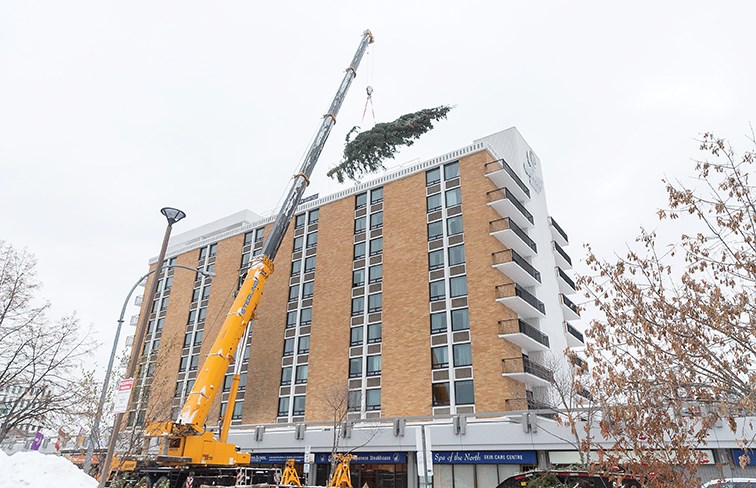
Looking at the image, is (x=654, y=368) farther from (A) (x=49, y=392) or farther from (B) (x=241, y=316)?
(A) (x=49, y=392)

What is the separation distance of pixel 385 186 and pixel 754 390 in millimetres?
36180

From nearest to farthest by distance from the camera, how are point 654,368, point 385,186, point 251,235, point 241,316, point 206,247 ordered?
point 654,368 → point 241,316 → point 385,186 → point 251,235 → point 206,247

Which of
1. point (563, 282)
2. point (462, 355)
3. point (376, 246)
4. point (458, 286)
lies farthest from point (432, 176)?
point (563, 282)

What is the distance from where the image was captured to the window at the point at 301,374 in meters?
38.2

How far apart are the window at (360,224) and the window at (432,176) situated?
252 inches

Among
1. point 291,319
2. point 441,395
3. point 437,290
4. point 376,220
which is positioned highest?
point 376,220

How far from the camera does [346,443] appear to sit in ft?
96.9

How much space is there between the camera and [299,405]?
122 feet

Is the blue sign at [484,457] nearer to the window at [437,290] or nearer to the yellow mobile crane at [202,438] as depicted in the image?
the window at [437,290]

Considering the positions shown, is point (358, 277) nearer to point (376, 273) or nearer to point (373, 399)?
point (376, 273)

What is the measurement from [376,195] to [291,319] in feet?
43.4

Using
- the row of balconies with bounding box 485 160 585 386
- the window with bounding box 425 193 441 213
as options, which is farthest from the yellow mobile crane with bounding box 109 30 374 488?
the window with bounding box 425 193 441 213

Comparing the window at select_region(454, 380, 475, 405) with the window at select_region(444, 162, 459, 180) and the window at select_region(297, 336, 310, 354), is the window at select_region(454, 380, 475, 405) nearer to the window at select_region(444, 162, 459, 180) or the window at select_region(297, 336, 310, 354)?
the window at select_region(297, 336, 310, 354)

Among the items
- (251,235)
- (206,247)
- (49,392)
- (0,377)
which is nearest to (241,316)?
(49,392)
